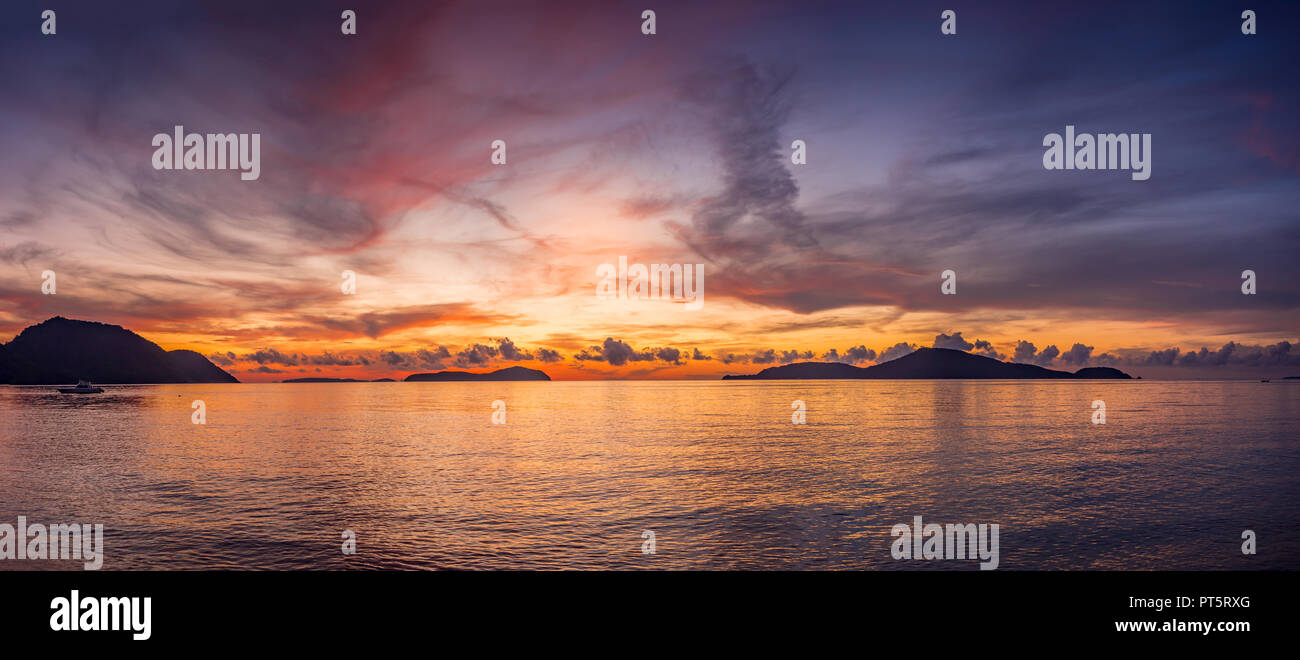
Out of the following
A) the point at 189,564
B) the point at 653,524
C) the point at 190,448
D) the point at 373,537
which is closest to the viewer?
the point at 189,564

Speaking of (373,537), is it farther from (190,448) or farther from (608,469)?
(190,448)

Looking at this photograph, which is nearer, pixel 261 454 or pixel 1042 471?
pixel 1042 471

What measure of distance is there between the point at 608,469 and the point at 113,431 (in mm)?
70921

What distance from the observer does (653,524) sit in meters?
28.4
